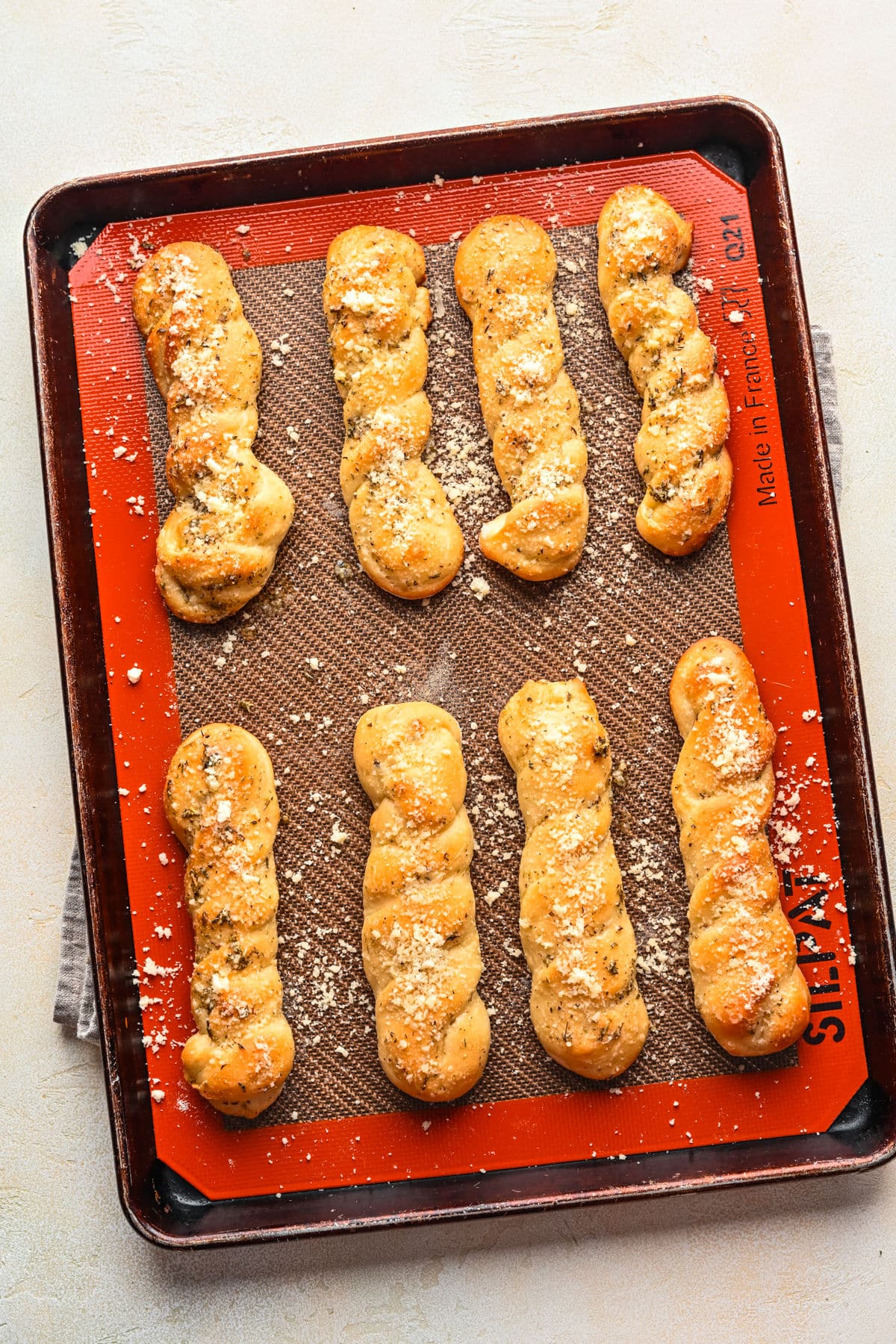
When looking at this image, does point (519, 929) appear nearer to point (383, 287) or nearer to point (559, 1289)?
point (559, 1289)

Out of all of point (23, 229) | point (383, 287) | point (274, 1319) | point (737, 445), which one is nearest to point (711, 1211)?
point (274, 1319)

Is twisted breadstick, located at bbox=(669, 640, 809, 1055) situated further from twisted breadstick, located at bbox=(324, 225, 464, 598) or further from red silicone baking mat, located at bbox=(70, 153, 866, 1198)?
twisted breadstick, located at bbox=(324, 225, 464, 598)

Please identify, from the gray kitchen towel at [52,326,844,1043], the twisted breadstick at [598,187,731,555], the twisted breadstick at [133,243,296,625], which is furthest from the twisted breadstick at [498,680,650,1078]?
the gray kitchen towel at [52,326,844,1043]

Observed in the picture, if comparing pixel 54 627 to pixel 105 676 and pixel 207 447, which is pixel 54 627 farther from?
pixel 207 447

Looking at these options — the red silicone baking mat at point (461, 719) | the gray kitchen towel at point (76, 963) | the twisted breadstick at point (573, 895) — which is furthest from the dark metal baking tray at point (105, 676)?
Answer: the twisted breadstick at point (573, 895)

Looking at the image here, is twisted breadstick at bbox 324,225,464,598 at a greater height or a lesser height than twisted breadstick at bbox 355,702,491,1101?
greater

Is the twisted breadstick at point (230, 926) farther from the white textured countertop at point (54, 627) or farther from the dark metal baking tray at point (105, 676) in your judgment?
the white textured countertop at point (54, 627)
